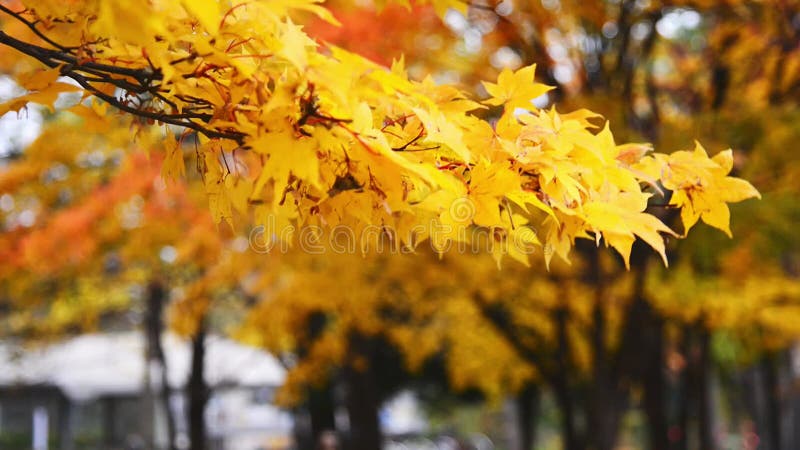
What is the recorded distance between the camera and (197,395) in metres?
11.2

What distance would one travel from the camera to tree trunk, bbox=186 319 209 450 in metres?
11.0

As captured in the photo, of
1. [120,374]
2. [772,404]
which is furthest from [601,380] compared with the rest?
[120,374]

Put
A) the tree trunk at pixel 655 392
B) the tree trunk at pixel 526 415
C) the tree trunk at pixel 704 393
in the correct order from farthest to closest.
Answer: the tree trunk at pixel 526 415 → the tree trunk at pixel 704 393 → the tree trunk at pixel 655 392

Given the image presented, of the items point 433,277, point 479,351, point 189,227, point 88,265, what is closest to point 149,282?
point 88,265

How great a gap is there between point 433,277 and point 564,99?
9.48ft

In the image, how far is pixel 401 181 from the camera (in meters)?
1.56

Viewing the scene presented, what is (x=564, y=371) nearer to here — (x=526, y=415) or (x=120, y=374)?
(x=526, y=415)

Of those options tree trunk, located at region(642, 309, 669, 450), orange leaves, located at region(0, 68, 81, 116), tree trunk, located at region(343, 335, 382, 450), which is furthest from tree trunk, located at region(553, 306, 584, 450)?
orange leaves, located at region(0, 68, 81, 116)

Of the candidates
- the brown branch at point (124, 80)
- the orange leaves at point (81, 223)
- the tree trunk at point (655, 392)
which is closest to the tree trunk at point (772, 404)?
the tree trunk at point (655, 392)

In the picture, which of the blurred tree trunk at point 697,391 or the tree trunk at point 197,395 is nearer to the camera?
the tree trunk at point 197,395

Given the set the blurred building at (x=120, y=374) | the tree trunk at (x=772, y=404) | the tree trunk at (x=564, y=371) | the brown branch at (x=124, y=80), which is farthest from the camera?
the tree trunk at (x=772, y=404)

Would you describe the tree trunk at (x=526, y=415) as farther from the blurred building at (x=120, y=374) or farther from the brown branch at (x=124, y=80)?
the brown branch at (x=124, y=80)

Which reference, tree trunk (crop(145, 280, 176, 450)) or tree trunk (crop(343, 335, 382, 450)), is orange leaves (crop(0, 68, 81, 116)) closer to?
tree trunk (crop(145, 280, 176, 450))

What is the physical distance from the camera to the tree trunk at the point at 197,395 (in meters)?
11.0
